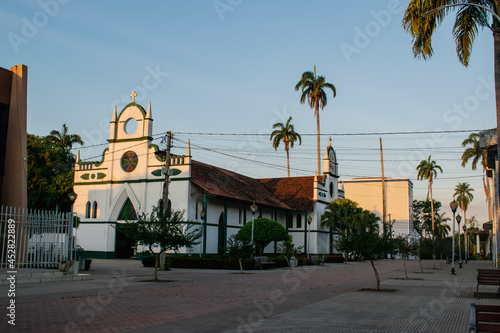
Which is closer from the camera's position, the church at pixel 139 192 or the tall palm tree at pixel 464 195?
the church at pixel 139 192

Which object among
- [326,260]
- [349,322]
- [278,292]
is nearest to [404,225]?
[326,260]

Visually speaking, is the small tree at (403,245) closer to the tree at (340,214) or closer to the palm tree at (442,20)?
the palm tree at (442,20)

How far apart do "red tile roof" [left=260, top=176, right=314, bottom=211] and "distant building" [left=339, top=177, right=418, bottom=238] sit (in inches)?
1091

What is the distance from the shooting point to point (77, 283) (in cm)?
1833

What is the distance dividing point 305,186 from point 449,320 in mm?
46229

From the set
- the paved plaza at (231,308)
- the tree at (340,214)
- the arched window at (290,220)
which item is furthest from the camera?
the arched window at (290,220)

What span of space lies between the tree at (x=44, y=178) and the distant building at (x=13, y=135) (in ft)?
75.8

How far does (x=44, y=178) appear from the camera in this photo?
46344 millimetres

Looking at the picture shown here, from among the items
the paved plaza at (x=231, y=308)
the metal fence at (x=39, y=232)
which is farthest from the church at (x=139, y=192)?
the paved plaza at (x=231, y=308)

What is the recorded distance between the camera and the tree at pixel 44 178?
4447 cm

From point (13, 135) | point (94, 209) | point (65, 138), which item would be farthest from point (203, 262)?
point (65, 138)

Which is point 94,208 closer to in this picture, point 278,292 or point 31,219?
point 31,219

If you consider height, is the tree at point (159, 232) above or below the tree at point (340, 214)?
below

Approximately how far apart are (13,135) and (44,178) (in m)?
26.7
